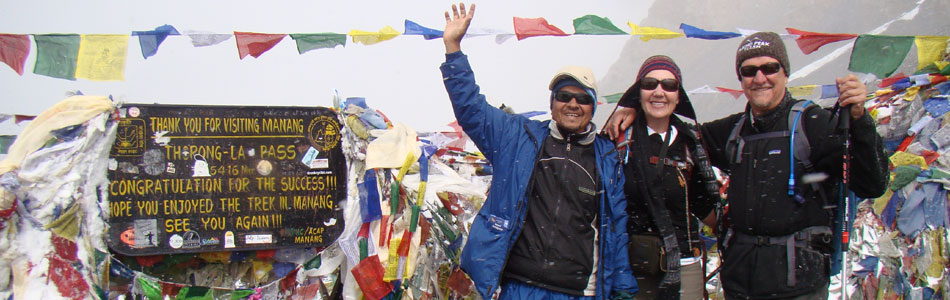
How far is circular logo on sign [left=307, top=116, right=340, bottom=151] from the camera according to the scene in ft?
13.1

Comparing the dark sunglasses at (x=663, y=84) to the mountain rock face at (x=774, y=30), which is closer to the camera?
the dark sunglasses at (x=663, y=84)

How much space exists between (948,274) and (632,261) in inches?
185

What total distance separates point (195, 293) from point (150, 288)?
0.92ft

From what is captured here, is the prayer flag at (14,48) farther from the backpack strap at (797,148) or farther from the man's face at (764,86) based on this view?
the backpack strap at (797,148)

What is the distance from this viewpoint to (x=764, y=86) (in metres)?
3.11

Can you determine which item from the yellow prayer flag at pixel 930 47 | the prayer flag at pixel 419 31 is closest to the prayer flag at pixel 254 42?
the prayer flag at pixel 419 31

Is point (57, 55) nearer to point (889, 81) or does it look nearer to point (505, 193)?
point (505, 193)

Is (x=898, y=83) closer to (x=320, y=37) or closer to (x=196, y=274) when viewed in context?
(x=320, y=37)

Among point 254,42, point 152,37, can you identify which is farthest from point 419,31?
point 152,37

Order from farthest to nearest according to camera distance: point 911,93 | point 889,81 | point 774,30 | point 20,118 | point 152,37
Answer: point 774,30 → point 889,81 → point 911,93 → point 20,118 → point 152,37

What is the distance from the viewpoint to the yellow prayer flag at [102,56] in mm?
4477

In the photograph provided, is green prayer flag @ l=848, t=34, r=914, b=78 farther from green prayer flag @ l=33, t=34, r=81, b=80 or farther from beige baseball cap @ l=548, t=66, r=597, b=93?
green prayer flag @ l=33, t=34, r=81, b=80

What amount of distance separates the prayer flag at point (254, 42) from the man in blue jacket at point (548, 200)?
101 inches

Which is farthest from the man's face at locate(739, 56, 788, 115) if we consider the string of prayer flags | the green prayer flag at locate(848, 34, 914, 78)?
the string of prayer flags
